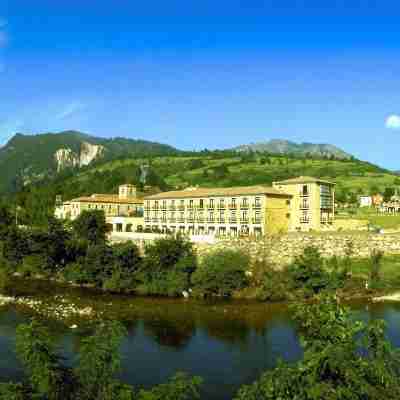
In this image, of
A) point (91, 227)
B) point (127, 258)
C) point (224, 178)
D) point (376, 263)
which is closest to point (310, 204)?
point (376, 263)

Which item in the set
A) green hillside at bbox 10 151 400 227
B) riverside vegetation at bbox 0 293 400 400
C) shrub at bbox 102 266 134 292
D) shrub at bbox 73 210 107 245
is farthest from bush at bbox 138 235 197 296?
green hillside at bbox 10 151 400 227

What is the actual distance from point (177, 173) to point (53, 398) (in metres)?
176

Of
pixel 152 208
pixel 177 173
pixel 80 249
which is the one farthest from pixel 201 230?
pixel 177 173

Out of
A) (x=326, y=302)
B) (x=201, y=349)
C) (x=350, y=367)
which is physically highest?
(x=326, y=302)

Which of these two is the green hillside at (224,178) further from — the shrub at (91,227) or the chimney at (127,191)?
the shrub at (91,227)

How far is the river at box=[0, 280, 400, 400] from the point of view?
96.2 ft

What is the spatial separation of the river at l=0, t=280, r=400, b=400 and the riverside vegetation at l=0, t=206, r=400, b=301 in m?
3.52

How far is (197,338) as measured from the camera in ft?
122

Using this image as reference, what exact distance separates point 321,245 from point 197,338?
28.6 metres

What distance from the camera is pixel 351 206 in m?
122

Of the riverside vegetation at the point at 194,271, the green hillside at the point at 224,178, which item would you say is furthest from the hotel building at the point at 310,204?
the green hillside at the point at 224,178

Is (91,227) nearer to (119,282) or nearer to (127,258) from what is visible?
(127,258)

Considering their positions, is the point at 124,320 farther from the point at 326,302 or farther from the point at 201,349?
the point at 326,302

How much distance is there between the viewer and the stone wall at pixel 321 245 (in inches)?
2359
